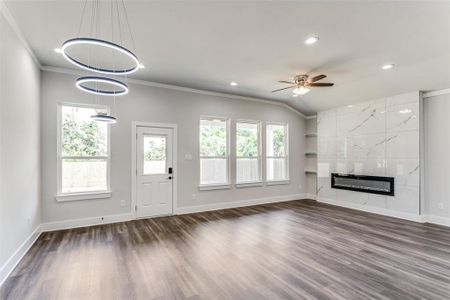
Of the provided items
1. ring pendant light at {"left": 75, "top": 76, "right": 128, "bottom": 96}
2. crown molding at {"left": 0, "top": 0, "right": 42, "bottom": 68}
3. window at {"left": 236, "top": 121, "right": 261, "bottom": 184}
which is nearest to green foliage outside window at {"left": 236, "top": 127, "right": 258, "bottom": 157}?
window at {"left": 236, "top": 121, "right": 261, "bottom": 184}

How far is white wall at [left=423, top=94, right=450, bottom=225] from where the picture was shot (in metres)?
4.70

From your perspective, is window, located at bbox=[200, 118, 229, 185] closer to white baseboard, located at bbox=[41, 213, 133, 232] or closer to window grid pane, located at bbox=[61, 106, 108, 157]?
white baseboard, located at bbox=[41, 213, 133, 232]

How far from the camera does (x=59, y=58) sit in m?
3.97

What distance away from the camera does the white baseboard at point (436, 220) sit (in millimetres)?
4672

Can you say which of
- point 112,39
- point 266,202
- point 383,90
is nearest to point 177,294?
point 112,39

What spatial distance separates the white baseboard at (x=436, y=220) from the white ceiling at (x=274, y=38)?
9.12 feet

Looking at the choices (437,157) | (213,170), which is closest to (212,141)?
(213,170)

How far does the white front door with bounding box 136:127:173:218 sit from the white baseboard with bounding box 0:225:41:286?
70.9 inches

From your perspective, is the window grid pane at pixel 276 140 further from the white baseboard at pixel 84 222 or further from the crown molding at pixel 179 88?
the white baseboard at pixel 84 222

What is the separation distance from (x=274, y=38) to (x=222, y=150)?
350 centimetres

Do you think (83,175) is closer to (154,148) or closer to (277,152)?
(154,148)

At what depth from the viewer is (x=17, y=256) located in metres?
2.99

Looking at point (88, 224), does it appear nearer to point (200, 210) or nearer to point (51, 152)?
point (51, 152)

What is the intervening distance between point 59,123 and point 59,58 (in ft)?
4.00
